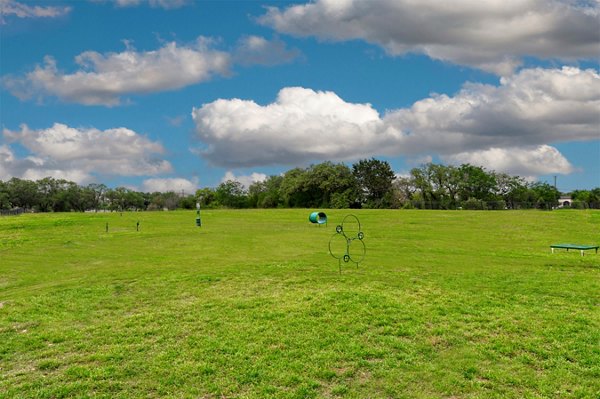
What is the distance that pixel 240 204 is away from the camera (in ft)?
334

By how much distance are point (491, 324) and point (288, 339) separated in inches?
176

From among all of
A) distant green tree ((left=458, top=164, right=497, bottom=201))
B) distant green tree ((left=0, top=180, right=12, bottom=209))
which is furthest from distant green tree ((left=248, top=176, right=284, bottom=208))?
distant green tree ((left=0, top=180, right=12, bottom=209))

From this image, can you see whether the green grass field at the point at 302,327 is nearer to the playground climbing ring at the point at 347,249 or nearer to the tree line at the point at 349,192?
the playground climbing ring at the point at 347,249

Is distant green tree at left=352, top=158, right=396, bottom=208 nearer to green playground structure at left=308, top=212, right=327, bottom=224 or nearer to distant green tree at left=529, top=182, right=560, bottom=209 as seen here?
distant green tree at left=529, top=182, right=560, bottom=209

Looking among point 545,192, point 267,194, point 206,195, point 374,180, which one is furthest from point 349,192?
point 545,192

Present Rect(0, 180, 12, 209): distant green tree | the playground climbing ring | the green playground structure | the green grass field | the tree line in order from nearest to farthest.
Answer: the green grass field, the green playground structure, the playground climbing ring, the tree line, Rect(0, 180, 12, 209): distant green tree

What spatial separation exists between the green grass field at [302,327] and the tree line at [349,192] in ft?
195

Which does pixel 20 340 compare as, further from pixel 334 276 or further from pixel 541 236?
pixel 541 236

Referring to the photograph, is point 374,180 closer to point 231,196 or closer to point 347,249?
point 231,196

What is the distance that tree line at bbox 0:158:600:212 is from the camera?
7975cm

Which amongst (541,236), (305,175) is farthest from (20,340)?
(305,175)

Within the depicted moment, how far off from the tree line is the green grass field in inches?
2336

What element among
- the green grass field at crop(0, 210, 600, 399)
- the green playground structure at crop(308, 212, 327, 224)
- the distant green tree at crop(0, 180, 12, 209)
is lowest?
the green grass field at crop(0, 210, 600, 399)

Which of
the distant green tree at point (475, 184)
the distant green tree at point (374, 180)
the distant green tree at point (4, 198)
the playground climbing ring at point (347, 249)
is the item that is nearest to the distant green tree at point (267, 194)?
the distant green tree at point (374, 180)
